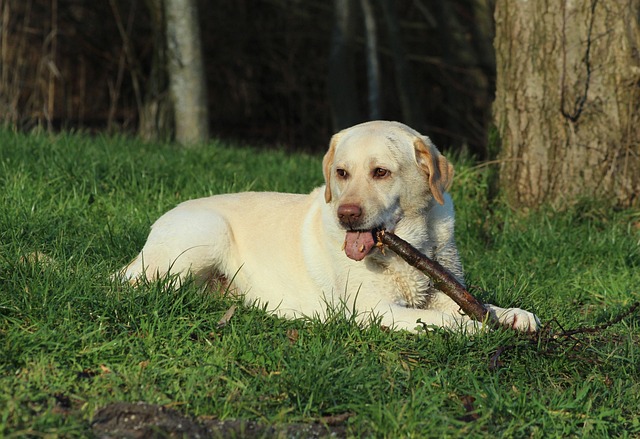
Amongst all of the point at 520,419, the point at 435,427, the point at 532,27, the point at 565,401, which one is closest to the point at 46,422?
the point at 435,427

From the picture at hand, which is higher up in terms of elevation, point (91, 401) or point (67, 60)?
point (91, 401)

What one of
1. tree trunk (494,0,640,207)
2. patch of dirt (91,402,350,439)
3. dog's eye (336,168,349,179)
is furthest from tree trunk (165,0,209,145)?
patch of dirt (91,402,350,439)

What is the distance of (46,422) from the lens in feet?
10.1

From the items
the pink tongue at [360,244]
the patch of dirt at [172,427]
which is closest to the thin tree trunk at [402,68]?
the pink tongue at [360,244]

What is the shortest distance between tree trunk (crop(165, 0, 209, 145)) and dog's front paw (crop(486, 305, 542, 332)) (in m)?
5.93

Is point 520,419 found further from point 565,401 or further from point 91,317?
point 91,317

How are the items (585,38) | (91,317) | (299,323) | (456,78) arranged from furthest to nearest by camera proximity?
(456,78), (585,38), (299,323), (91,317)

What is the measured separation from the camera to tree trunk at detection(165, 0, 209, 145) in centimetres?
988

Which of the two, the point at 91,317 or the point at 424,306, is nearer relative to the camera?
the point at 91,317

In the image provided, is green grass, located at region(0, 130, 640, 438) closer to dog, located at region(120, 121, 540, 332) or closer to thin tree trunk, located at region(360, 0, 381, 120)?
dog, located at region(120, 121, 540, 332)

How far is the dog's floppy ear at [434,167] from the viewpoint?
14.7 ft

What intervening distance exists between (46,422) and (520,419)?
181 cm

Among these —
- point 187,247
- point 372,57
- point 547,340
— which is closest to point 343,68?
point 372,57

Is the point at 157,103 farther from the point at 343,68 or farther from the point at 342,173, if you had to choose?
the point at 342,173
